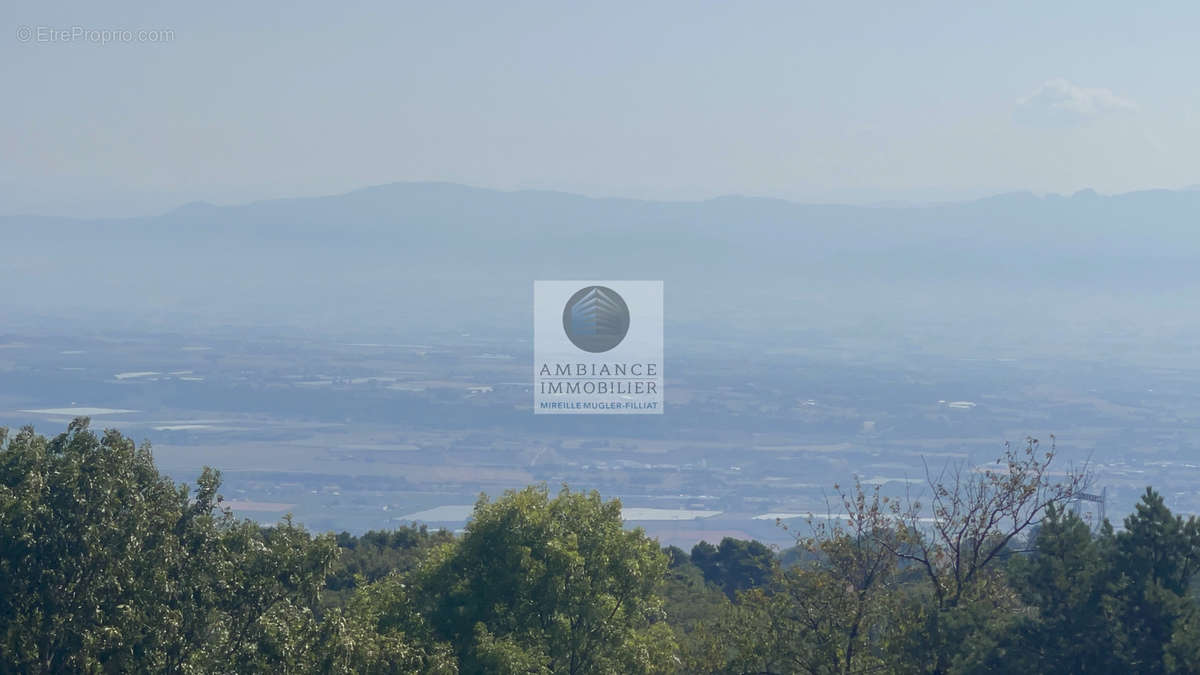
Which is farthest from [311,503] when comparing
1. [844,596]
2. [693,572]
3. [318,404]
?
[844,596]

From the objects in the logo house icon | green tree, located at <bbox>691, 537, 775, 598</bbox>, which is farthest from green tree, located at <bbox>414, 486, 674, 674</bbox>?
the logo house icon

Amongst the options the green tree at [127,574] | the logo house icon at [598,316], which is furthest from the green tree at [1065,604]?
the logo house icon at [598,316]

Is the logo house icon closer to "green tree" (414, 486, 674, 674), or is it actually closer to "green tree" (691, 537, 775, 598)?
"green tree" (691, 537, 775, 598)

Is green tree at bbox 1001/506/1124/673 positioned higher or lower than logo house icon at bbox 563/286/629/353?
lower

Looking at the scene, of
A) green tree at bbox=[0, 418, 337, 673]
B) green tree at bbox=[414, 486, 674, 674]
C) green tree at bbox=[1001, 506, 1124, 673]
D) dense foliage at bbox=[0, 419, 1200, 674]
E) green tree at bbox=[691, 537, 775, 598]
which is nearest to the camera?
green tree at bbox=[0, 418, 337, 673]

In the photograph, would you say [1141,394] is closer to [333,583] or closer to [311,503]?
[311,503]

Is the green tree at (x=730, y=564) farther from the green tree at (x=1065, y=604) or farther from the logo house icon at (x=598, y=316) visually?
the logo house icon at (x=598, y=316)

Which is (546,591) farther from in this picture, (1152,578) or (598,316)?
(598,316)
